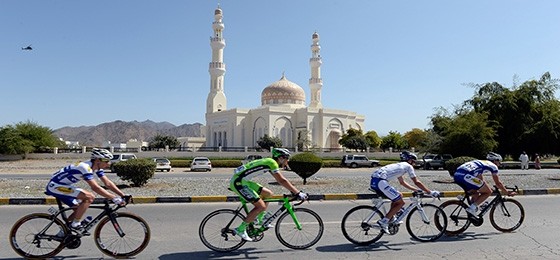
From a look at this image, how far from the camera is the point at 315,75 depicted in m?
71.0

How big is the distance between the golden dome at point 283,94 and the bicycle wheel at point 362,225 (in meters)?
63.6

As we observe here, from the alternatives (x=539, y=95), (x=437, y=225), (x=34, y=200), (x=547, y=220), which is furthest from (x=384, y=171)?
(x=539, y=95)

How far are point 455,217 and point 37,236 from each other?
5868 mm

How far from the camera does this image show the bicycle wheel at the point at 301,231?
6.32 meters

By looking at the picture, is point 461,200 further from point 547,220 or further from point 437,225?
point 547,220

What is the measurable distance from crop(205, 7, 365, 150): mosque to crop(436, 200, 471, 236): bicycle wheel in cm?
5334

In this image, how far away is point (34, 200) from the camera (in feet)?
37.6

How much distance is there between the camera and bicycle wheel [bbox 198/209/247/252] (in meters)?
6.14

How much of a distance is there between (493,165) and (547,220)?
2.39 metres

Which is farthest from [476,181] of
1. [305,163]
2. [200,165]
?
[200,165]

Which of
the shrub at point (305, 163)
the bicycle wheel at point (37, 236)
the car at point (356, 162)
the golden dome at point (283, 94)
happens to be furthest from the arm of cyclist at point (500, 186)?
the golden dome at point (283, 94)

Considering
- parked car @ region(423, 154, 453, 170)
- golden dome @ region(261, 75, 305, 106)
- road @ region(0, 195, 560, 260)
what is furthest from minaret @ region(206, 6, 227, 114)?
road @ region(0, 195, 560, 260)

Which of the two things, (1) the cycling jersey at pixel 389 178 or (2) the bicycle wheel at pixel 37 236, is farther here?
(1) the cycling jersey at pixel 389 178

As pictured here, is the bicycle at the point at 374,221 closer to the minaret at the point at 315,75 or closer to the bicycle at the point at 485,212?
the bicycle at the point at 485,212
